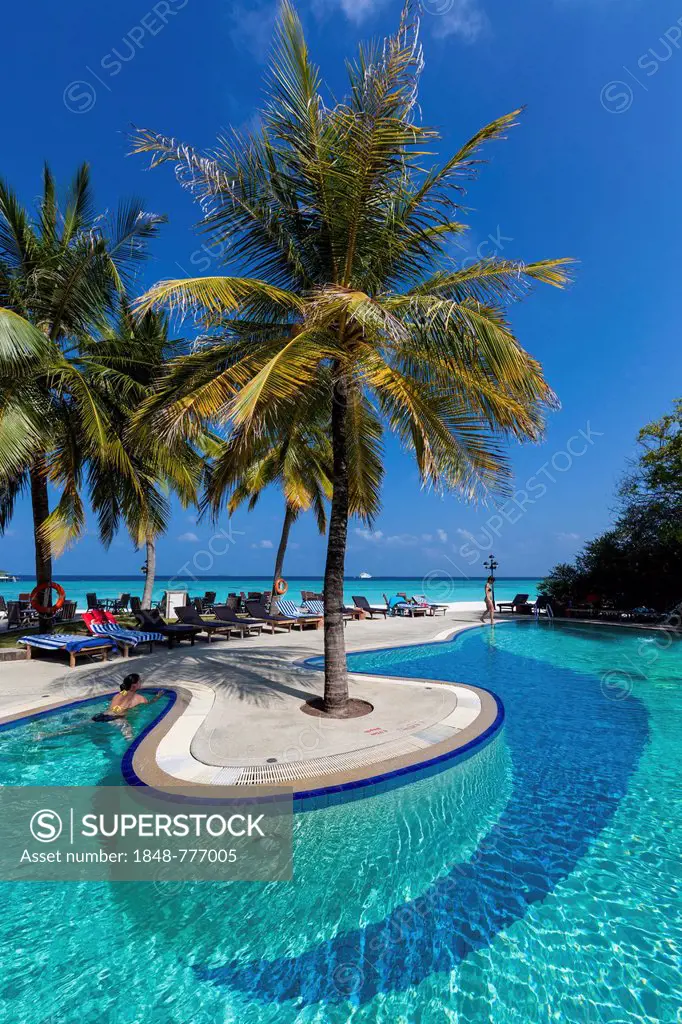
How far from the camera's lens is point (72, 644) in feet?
33.0

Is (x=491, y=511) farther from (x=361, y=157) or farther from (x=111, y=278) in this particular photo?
(x=111, y=278)

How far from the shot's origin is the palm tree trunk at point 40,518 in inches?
471

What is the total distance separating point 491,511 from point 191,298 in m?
4.45

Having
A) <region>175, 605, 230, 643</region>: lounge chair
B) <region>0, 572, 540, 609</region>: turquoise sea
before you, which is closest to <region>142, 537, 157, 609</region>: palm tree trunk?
<region>175, 605, 230, 643</region>: lounge chair

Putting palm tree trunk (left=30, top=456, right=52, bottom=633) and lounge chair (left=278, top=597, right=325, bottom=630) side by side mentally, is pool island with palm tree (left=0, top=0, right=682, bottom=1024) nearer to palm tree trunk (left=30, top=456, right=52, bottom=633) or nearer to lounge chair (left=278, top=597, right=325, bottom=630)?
palm tree trunk (left=30, top=456, right=52, bottom=633)

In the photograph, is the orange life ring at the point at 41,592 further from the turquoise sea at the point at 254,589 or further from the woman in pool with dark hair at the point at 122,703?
the turquoise sea at the point at 254,589

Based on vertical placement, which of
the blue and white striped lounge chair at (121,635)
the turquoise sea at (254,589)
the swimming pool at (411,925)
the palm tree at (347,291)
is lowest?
the turquoise sea at (254,589)

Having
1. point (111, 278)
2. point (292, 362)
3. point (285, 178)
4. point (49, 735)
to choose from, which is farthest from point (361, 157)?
point (111, 278)

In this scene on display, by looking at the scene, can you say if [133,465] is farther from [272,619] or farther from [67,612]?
[67,612]

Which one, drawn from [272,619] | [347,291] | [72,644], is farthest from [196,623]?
[347,291]

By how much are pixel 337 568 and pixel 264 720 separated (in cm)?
227

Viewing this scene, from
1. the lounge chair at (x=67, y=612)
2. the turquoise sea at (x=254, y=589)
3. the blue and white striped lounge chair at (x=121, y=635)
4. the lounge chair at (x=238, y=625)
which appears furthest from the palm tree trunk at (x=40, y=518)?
the turquoise sea at (x=254, y=589)

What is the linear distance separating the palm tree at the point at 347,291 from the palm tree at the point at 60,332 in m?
5.61

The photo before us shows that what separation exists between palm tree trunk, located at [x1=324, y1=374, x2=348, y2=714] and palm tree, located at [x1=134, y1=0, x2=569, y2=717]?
0.8 inches
